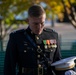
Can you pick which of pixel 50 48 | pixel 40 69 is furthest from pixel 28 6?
pixel 40 69

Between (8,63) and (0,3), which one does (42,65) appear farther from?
(0,3)

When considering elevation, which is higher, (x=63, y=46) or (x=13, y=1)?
(x=13, y=1)

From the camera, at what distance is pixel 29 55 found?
9.45ft

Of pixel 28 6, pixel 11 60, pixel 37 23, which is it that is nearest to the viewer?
pixel 37 23

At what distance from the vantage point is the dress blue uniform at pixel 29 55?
2865 mm

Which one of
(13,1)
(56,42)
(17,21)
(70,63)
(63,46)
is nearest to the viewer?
(70,63)

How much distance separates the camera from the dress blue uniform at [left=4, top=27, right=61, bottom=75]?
287cm

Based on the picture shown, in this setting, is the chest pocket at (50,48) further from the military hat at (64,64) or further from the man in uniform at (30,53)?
the military hat at (64,64)

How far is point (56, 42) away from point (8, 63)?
515 mm

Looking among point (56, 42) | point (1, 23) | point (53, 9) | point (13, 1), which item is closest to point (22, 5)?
point (13, 1)

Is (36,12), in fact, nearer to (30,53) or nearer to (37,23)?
(37,23)

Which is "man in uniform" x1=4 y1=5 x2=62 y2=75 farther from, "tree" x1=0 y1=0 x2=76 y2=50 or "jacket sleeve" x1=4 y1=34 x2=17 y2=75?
"tree" x1=0 y1=0 x2=76 y2=50

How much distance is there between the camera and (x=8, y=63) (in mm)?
2895

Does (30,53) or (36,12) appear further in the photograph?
(30,53)
